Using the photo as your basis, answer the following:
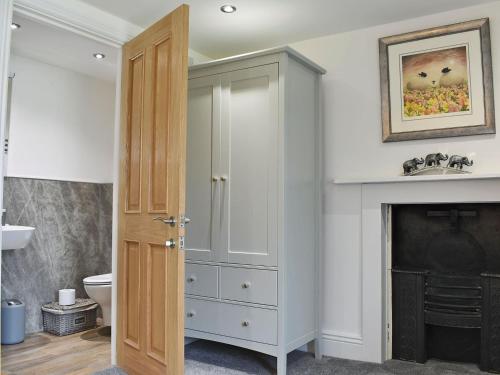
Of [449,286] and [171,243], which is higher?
[171,243]

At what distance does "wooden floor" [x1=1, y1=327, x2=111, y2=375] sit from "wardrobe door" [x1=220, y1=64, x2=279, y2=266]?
1.16m

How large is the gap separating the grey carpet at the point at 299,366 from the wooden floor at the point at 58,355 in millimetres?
260

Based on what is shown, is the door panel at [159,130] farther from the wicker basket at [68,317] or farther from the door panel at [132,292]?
the wicker basket at [68,317]

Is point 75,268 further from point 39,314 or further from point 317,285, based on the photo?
point 317,285

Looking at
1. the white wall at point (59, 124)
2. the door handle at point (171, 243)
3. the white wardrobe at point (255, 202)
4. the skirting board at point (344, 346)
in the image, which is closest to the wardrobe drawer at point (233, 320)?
the white wardrobe at point (255, 202)

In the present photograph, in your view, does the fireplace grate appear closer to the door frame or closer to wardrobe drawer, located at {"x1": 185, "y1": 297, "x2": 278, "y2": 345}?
wardrobe drawer, located at {"x1": 185, "y1": 297, "x2": 278, "y2": 345}

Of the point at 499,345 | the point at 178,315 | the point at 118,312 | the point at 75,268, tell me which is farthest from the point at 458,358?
the point at 75,268

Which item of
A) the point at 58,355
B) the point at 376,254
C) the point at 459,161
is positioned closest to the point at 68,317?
the point at 58,355

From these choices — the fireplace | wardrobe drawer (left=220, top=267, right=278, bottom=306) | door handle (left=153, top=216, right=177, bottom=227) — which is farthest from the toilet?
the fireplace

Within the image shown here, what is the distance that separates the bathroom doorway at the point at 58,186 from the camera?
136 inches

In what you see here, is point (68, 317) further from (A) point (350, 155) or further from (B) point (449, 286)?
(B) point (449, 286)

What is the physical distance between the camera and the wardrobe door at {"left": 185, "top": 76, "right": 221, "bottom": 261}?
10.0 ft

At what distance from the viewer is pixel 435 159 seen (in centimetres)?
289

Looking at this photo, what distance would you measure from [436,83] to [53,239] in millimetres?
3229
